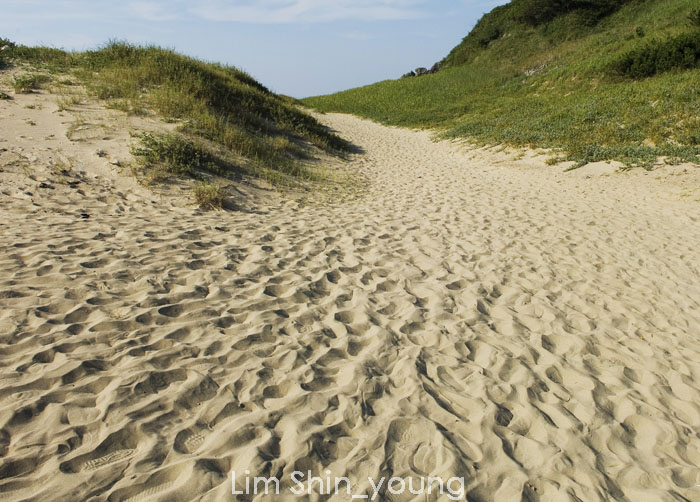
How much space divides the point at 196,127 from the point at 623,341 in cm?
1012

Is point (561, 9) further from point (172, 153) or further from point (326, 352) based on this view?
point (326, 352)

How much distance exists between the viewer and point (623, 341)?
13.3ft

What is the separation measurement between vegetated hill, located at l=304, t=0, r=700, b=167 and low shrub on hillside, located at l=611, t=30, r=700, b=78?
0.05m

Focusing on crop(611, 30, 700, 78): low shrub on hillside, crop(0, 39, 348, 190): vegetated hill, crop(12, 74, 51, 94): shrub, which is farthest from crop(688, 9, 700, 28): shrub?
crop(12, 74, 51, 94): shrub

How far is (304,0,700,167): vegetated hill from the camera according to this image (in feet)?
43.3

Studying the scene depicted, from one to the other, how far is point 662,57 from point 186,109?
76.0 ft

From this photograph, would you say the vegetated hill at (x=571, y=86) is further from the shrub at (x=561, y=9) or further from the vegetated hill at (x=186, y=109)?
the vegetated hill at (x=186, y=109)

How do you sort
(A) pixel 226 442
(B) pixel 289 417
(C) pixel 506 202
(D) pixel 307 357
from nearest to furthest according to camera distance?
(A) pixel 226 442, (B) pixel 289 417, (D) pixel 307 357, (C) pixel 506 202

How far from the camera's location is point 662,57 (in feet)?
64.8

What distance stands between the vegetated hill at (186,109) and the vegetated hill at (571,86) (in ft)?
30.0

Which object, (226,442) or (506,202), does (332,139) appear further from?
(226,442)

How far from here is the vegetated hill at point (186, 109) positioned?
870 cm

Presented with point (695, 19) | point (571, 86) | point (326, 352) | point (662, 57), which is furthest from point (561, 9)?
point (326, 352)

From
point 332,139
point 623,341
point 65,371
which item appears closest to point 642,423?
point 623,341
